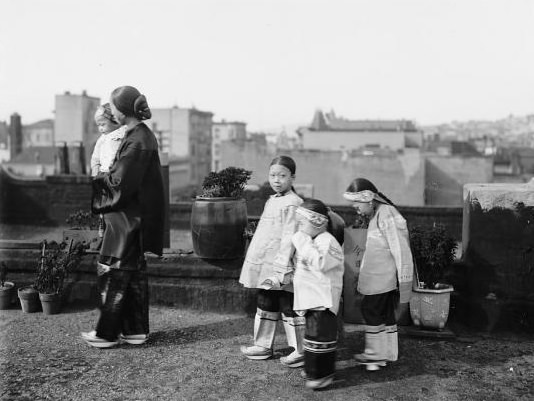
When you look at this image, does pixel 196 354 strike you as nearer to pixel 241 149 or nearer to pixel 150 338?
pixel 150 338

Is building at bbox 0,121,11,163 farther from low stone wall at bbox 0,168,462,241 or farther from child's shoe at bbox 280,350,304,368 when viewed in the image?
child's shoe at bbox 280,350,304,368

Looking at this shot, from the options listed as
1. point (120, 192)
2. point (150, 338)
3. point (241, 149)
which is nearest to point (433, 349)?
point (150, 338)

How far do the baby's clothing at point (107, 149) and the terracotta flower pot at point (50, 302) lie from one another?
1.49 metres

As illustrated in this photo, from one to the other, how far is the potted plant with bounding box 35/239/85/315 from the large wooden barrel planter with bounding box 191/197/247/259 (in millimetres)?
1350

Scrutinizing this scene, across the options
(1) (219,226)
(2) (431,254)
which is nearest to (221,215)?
(1) (219,226)

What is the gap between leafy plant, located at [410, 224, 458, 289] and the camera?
19.4ft

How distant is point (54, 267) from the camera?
21.6 ft

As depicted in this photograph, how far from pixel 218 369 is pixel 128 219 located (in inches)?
58.8

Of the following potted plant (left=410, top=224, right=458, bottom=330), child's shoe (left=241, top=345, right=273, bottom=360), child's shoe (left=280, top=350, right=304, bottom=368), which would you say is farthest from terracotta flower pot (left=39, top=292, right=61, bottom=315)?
potted plant (left=410, top=224, right=458, bottom=330)

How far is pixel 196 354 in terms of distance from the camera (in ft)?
17.7

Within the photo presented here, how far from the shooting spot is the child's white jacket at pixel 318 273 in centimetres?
477

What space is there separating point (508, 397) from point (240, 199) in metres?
3.16

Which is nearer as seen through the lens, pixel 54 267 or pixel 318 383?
pixel 318 383

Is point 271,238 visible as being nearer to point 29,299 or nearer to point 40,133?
point 29,299
